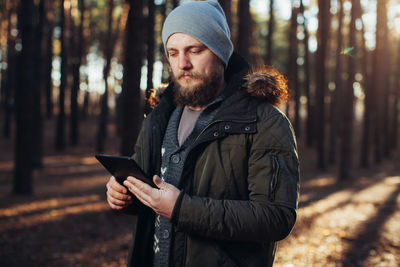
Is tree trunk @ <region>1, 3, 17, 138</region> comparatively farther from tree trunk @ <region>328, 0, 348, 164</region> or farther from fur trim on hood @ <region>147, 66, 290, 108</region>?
fur trim on hood @ <region>147, 66, 290, 108</region>

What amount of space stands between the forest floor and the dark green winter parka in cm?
433

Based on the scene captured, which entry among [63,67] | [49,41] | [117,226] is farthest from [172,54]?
[49,41]

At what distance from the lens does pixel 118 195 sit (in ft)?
→ 7.43

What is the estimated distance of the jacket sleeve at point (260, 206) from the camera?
74.5 inches

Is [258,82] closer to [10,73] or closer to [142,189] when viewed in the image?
[142,189]

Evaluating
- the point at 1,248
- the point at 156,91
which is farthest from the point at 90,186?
the point at 156,91

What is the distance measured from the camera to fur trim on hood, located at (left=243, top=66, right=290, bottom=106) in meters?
2.14

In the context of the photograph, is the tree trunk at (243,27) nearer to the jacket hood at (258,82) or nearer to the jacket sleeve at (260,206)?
the jacket hood at (258,82)

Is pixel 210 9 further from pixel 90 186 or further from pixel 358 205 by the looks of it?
pixel 90 186

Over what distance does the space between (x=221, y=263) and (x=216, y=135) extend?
28.6 inches

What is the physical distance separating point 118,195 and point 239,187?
0.78 metres

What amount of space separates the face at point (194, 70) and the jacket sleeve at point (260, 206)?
603mm

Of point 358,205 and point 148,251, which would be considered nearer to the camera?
point 148,251

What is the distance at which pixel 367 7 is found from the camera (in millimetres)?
21750
